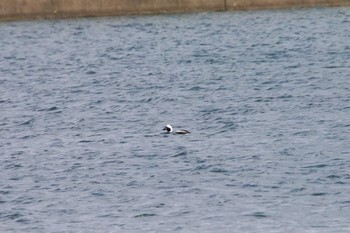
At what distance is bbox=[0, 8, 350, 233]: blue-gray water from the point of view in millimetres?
25812

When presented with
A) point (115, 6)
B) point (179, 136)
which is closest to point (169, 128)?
point (179, 136)

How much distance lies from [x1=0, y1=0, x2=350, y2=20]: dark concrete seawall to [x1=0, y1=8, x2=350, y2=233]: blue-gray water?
28.3 feet

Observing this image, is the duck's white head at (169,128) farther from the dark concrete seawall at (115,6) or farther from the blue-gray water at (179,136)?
the dark concrete seawall at (115,6)

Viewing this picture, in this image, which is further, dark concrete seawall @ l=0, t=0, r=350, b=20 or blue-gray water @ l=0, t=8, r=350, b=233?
dark concrete seawall @ l=0, t=0, r=350, b=20

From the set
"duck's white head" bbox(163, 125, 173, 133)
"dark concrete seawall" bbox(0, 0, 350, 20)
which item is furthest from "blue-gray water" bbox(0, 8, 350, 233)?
"dark concrete seawall" bbox(0, 0, 350, 20)

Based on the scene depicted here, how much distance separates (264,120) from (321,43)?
2273cm

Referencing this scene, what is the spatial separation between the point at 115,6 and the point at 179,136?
38.6 m

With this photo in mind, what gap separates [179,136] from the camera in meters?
34.3

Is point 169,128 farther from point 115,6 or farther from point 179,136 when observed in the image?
point 115,6

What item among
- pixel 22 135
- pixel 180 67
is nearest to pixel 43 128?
pixel 22 135

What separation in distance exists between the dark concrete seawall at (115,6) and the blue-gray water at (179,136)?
28.3 ft

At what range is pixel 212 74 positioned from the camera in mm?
48375

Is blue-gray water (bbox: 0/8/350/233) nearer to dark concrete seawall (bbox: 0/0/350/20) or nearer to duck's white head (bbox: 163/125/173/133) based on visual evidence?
duck's white head (bbox: 163/125/173/133)

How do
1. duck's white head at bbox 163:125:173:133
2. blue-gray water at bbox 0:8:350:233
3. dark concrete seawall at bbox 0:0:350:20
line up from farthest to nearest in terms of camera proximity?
dark concrete seawall at bbox 0:0:350:20 < duck's white head at bbox 163:125:173:133 < blue-gray water at bbox 0:8:350:233
